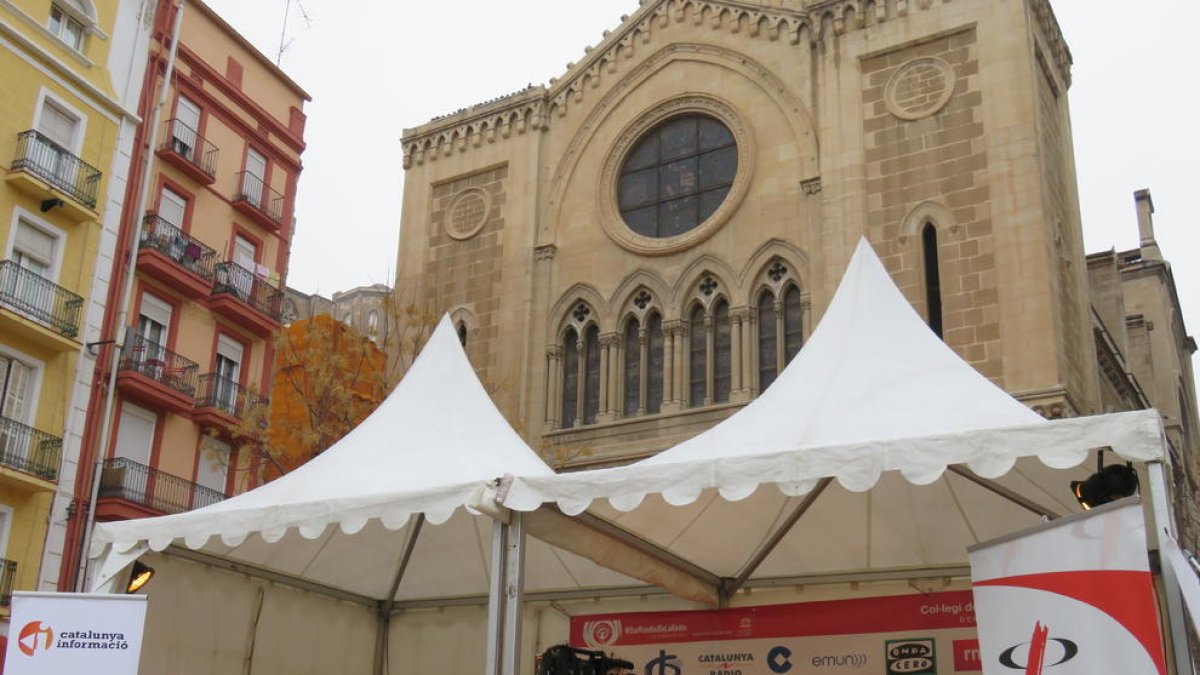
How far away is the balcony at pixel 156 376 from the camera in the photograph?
23.9 m

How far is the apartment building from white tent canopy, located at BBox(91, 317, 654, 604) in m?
10.9

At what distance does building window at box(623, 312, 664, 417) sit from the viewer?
24797 mm

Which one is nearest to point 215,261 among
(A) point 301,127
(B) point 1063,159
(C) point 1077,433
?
(A) point 301,127

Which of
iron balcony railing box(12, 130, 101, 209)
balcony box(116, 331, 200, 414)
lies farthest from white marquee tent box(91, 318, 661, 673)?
iron balcony railing box(12, 130, 101, 209)

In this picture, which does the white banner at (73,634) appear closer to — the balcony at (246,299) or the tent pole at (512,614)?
the tent pole at (512,614)

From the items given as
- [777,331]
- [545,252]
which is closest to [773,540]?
[777,331]

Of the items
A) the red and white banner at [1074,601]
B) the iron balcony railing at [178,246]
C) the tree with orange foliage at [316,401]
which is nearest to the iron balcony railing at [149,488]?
the tree with orange foliage at [316,401]

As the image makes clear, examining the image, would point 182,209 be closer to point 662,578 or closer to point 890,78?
point 890,78

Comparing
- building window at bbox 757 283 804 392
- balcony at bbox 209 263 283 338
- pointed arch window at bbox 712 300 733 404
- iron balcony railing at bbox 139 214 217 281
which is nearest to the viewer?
building window at bbox 757 283 804 392

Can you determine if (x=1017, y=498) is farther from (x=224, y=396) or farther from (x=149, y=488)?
(x=224, y=396)

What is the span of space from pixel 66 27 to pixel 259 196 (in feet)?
19.9

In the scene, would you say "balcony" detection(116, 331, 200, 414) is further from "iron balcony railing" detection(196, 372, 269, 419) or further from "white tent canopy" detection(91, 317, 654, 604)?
"white tent canopy" detection(91, 317, 654, 604)

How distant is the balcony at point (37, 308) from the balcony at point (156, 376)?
1.36 meters

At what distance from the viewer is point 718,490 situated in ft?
27.4
